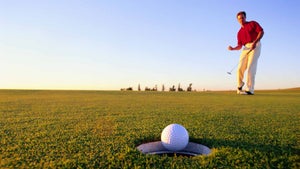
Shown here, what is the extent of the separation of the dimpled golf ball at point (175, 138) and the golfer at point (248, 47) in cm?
466

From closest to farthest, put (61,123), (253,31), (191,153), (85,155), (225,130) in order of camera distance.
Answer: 1. (85,155)
2. (191,153)
3. (225,130)
4. (61,123)
5. (253,31)

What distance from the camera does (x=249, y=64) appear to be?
25.1ft

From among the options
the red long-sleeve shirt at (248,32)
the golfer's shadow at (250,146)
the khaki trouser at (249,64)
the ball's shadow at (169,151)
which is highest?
the red long-sleeve shirt at (248,32)

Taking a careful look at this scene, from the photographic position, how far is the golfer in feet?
23.7

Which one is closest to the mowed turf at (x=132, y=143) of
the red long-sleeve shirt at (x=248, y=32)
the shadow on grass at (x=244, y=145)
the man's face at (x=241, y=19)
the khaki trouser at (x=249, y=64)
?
the shadow on grass at (x=244, y=145)

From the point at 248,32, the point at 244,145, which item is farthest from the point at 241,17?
the point at 244,145

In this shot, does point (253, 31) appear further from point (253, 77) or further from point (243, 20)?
point (253, 77)

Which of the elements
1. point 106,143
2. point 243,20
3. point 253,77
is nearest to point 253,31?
point 243,20

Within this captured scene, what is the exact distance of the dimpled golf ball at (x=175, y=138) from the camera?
10.7ft

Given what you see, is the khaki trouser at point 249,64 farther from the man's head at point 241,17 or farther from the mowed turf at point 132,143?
the mowed turf at point 132,143

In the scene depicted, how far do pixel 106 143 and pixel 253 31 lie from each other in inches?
219

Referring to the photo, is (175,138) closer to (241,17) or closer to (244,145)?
(244,145)

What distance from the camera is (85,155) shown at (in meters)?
2.82

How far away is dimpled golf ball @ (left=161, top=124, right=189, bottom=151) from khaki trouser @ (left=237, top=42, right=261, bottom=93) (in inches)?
195
